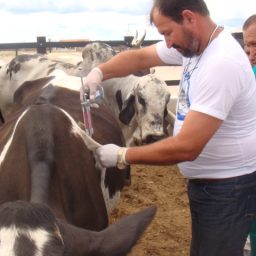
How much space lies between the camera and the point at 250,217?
3012 millimetres

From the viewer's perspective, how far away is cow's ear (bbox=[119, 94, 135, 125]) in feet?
20.6

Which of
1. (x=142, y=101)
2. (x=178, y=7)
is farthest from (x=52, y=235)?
(x=142, y=101)

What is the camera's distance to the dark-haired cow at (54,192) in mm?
2102

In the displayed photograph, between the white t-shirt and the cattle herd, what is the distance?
1.95 feet

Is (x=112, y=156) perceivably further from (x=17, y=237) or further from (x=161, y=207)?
(x=161, y=207)

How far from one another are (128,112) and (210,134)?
3.69 meters

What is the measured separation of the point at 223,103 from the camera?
2.65 metres

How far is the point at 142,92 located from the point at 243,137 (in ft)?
11.5

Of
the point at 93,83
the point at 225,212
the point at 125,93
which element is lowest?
the point at 125,93

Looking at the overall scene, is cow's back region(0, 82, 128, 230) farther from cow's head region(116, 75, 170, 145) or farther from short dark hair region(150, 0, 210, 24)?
cow's head region(116, 75, 170, 145)

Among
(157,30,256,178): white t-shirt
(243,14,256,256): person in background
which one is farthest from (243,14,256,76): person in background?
(157,30,256,178): white t-shirt

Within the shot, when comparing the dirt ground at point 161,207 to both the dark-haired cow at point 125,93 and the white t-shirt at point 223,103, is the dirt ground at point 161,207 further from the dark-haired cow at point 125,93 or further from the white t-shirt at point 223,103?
the white t-shirt at point 223,103

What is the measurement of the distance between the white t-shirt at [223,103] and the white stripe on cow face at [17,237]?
0.98 m

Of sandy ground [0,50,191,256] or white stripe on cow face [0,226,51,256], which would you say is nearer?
white stripe on cow face [0,226,51,256]
